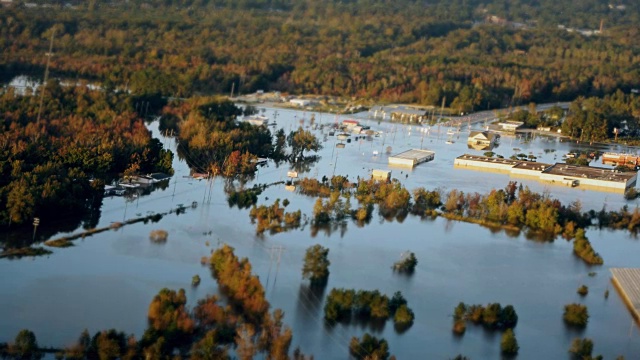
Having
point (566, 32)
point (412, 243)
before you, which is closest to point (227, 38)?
point (566, 32)

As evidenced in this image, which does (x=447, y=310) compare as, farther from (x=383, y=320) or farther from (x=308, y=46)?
(x=308, y=46)

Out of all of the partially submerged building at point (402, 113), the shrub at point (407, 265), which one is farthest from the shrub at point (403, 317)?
the partially submerged building at point (402, 113)

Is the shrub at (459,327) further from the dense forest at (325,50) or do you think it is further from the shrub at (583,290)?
the dense forest at (325,50)

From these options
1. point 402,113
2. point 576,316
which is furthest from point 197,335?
point 402,113

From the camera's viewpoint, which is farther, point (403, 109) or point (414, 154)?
point (403, 109)

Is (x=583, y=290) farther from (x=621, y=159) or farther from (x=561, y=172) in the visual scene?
(x=621, y=159)

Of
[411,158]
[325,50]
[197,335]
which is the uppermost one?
[325,50]

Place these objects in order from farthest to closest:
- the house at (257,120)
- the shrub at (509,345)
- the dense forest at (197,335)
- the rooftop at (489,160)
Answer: the house at (257,120), the rooftop at (489,160), the shrub at (509,345), the dense forest at (197,335)
